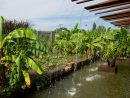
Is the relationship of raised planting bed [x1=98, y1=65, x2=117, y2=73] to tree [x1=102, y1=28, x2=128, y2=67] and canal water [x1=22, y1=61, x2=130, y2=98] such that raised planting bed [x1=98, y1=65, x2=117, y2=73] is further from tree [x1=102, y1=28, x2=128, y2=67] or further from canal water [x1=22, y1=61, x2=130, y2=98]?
canal water [x1=22, y1=61, x2=130, y2=98]

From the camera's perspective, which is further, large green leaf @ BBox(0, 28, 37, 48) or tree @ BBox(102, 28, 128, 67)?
tree @ BBox(102, 28, 128, 67)

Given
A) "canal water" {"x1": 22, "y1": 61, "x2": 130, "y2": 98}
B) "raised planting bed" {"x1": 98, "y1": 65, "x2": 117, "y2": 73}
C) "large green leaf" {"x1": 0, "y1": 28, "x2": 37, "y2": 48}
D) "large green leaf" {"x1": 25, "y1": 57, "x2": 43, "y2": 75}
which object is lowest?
"canal water" {"x1": 22, "y1": 61, "x2": 130, "y2": 98}

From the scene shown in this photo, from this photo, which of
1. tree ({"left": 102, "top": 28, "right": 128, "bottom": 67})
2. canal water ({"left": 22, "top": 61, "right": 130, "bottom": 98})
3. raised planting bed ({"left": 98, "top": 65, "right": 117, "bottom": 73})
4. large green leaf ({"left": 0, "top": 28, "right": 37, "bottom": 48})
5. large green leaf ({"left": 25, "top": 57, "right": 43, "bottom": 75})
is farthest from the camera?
tree ({"left": 102, "top": 28, "right": 128, "bottom": 67})

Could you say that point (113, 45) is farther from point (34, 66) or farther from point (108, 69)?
point (34, 66)

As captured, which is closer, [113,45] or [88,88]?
[88,88]

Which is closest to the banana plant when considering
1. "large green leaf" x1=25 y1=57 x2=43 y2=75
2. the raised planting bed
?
"large green leaf" x1=25 y1=57 x2=43 y2=75

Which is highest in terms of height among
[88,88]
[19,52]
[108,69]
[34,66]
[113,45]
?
[19,52]

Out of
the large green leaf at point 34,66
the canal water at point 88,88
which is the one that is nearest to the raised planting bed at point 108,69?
the canal water at point 88,88

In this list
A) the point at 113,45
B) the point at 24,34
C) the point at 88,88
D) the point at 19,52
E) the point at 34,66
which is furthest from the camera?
the point at 113,45

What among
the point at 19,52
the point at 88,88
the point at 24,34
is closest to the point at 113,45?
the point at 88,88

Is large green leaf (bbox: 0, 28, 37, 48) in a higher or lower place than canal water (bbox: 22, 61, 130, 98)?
higher

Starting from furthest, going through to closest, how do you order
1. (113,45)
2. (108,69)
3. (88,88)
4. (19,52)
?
A: (113,45)
(108,69)
(88,88)
(19,52)

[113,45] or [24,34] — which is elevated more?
[24,34]

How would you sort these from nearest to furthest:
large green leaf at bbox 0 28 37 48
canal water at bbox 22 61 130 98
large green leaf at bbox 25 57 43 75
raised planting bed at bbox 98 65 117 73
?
large green leaf at bbox 25 57 43 75, large green leaf at bbox 0 28 37 48, canal water at bbox 22 61 130 98, raised planting bed at bbox 98 65 117 73
